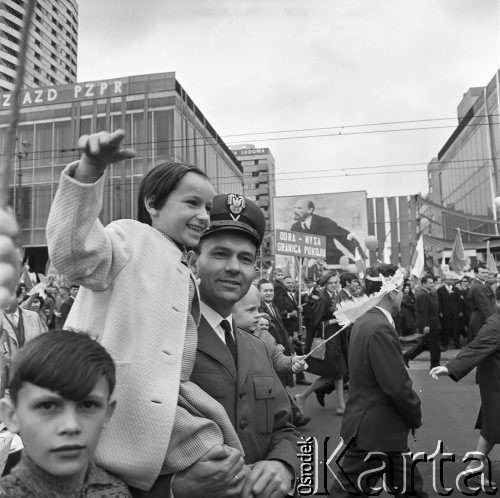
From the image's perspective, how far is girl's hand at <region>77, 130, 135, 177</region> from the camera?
1.24m

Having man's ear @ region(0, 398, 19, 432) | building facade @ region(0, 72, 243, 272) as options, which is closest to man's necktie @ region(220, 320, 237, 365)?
man's ear @ region(0, 398, 19, 432)

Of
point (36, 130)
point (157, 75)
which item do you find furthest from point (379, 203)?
point (36, 130)

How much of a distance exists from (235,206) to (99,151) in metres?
0.74

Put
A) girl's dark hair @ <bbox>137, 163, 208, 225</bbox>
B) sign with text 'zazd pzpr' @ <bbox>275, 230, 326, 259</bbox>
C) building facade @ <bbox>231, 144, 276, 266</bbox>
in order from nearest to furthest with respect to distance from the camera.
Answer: girl's dark hair @ <bbox>137, 163, 208, 225</bbox> → sign with text 'zazd pzpr' @ <bbox>275, 230, 326, 259</bbox> → building facade @ <bbox>231, 144, 276, 266</bbox>

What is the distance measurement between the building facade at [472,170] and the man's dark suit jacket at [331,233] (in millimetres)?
5498

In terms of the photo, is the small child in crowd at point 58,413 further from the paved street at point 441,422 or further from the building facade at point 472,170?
the building facade at point 472,170

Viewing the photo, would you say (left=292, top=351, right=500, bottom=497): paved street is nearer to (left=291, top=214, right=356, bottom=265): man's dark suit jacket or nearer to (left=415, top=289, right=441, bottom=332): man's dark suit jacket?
(left=415, top=289, right=441, bottom=332): man's dark suit jacket

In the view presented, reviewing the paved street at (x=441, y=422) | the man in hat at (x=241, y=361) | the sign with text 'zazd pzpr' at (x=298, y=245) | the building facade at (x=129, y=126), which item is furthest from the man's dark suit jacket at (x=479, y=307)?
the building facade at (x=129, y=126)

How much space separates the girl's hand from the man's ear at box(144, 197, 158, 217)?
0.39m

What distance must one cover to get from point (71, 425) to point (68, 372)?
0.12 meters

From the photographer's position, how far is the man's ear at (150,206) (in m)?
1.70


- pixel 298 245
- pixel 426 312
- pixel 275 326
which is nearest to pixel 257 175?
pixel 298 245

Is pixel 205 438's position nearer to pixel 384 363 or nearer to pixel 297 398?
pixel 384 363

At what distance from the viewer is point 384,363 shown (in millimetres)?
3674
